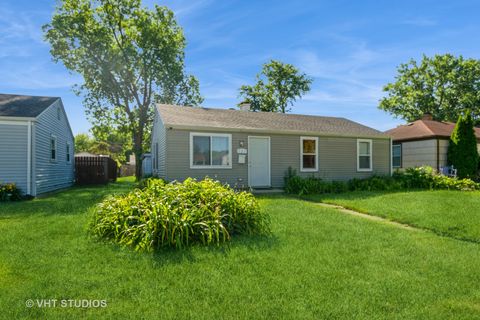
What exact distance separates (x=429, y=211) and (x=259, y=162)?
274 inches

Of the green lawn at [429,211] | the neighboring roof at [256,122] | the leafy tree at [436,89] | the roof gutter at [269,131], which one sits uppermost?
the leafy tree at [436,89]

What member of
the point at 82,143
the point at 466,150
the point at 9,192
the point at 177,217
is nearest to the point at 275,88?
the point at 466,150

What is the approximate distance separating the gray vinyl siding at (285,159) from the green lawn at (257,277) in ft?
20.7

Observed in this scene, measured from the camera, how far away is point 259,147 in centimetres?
1334

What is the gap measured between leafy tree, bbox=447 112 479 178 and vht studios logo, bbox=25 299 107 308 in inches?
787

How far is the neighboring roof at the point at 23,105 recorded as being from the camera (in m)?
11.9

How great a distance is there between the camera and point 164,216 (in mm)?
4891

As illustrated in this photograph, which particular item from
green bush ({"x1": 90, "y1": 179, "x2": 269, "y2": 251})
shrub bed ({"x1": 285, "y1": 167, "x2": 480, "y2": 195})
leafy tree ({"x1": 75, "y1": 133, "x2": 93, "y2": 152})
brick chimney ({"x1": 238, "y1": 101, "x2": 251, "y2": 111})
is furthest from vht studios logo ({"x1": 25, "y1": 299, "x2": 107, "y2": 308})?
leafy tree ({"x1": 75, "y1": 133, "x2": 93, "y2": 152})

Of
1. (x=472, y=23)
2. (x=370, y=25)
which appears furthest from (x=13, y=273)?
(x=472, y=23)

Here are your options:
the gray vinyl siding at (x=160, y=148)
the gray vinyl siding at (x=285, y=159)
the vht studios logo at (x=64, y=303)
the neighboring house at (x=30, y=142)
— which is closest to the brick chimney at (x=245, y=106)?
the gray vinyl siding at (x=285, y=159)

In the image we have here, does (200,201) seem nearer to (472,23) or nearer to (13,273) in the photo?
(13,273)

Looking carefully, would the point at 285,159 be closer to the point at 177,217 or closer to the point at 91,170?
the point at 177,217

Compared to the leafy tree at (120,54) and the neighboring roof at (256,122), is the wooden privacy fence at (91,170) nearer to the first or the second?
the leafy tree at (120,54)

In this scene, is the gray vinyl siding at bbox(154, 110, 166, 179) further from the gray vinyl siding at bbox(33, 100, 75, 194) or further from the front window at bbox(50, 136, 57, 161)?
the front window at bbox(50, 136, 57, 161)
